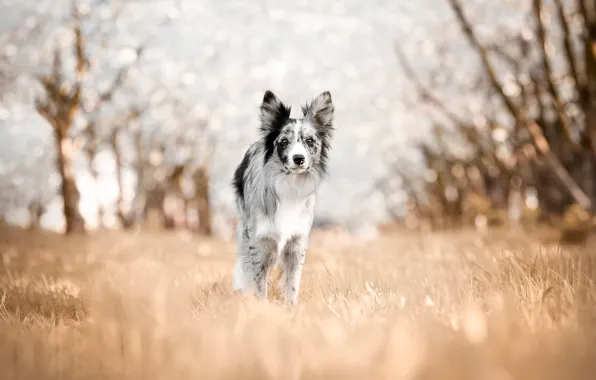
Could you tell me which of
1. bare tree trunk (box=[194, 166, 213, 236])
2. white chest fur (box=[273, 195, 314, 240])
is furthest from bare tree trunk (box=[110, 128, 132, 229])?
white chest fur (box=[273, 195, 314, 240])

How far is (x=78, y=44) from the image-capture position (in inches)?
601

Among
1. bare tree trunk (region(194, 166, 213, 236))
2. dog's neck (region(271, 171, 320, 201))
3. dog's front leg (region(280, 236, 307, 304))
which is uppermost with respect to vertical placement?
dog's neck (region(271, 171, 320, 201))

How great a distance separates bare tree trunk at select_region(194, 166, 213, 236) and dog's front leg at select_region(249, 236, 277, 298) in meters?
24.3

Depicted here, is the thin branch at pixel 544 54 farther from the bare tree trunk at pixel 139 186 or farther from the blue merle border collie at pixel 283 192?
the bare tree trunk at pixel 139 186

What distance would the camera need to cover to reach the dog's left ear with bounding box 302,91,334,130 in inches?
189

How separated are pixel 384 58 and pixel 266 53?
5.36 m

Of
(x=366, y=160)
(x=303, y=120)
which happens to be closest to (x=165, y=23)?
(x=303, y=120)

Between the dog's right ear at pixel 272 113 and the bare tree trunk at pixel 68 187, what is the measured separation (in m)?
12.1

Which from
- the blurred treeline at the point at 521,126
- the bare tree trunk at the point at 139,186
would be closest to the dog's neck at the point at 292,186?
the blurred treeline at the point at 521,126

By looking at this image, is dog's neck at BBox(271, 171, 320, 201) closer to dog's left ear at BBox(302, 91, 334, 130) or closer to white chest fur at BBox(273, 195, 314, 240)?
white chest fur at BBox(273, 195, 314, 240)

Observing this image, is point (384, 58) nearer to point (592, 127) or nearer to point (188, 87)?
point (188, 87)

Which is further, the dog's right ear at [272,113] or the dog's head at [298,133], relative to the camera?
the dog's right ear at [272,113]

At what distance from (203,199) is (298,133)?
26.3 m

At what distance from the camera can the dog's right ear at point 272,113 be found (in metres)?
4.69
